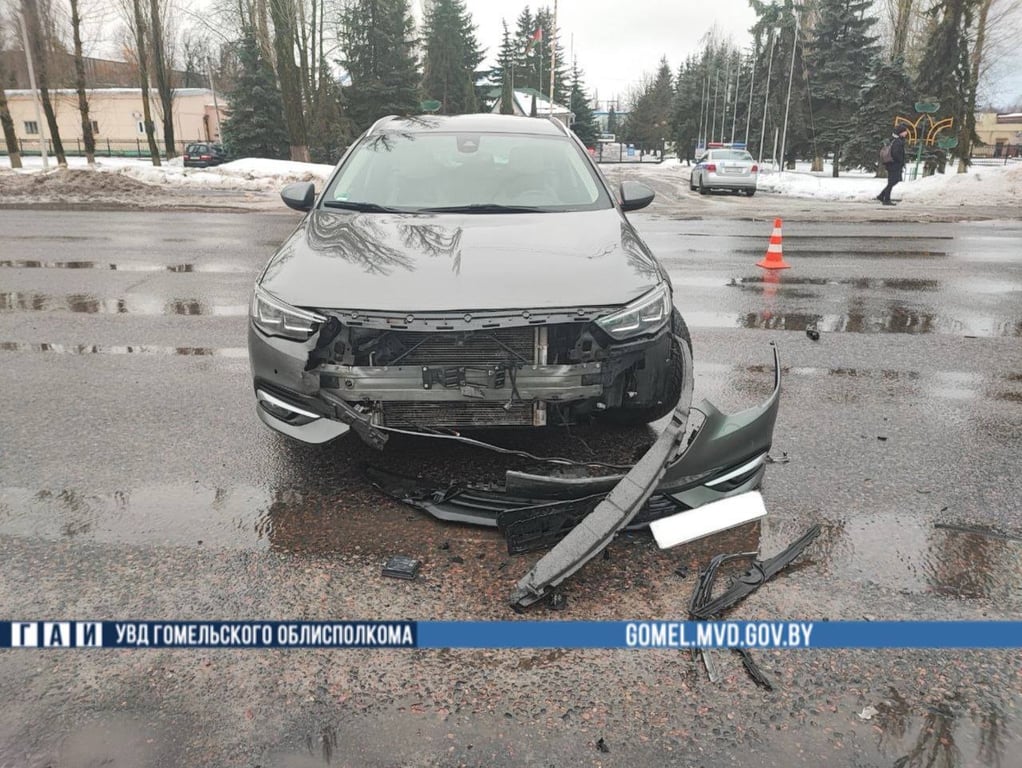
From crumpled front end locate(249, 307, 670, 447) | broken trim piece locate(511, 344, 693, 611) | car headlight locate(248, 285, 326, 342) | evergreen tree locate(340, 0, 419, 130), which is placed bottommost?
broken trim piece locate(511, 344, 693, 611)

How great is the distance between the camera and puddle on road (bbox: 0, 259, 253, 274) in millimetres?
9680

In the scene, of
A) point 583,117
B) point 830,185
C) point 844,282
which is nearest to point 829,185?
point 830,185

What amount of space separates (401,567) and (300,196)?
3112 millimetres

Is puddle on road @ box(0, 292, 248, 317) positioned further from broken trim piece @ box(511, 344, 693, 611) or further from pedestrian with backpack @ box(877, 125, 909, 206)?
pedestrian with backpack @ box(877, 125, 909, 206)

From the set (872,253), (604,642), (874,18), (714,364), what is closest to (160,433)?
(604,642)

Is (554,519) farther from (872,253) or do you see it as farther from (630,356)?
(872,253)

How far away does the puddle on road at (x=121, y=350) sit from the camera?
19.6 feet

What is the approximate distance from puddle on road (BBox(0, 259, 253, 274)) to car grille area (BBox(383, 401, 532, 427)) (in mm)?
7123

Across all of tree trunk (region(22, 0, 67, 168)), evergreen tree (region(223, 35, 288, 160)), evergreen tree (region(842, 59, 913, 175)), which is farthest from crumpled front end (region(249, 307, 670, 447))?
evergreen tree (region(223, 35, 288, 160))

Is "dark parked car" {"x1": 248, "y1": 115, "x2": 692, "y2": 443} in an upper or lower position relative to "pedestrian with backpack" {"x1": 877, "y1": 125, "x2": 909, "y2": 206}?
lower

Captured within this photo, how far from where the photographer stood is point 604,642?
2457 millimetres

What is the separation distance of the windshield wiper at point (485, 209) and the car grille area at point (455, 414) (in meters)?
1.61

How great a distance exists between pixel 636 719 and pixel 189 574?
1.78 m

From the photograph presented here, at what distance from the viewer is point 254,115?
4116 centimetres
